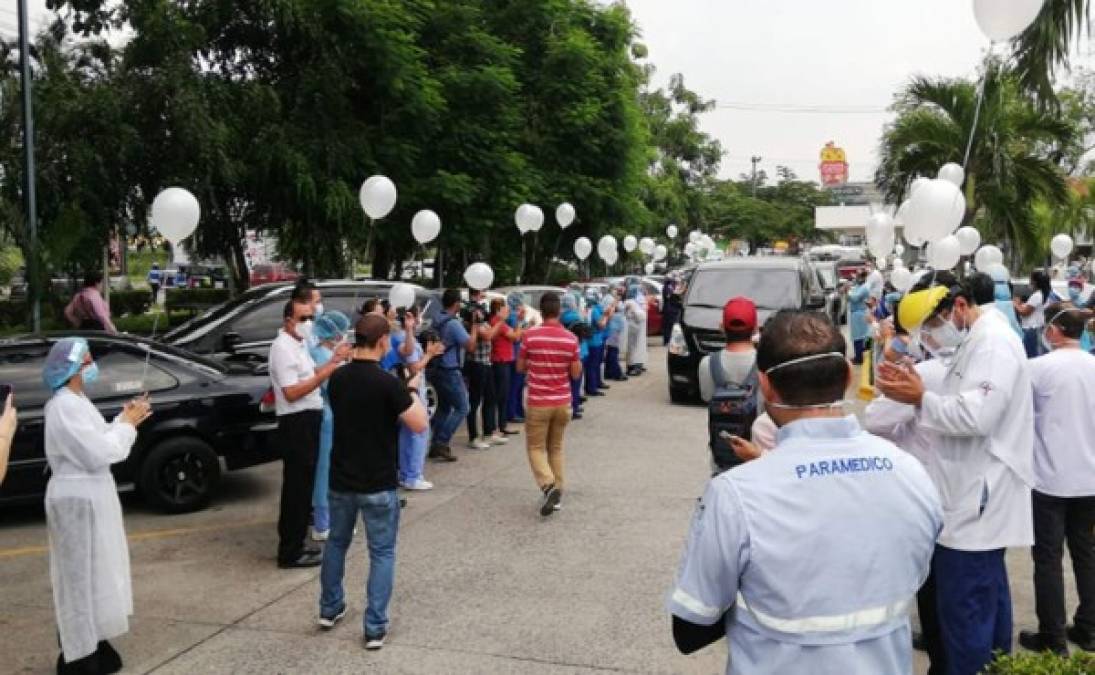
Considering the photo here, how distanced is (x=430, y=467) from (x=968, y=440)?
638cm

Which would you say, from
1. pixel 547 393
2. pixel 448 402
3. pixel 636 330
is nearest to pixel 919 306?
pixel 547 393

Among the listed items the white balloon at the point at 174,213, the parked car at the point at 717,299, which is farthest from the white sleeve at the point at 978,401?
the parked car at the point at 717,299

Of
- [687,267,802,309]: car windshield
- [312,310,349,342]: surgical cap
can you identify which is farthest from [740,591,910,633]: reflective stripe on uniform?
[687,267,802,309]: car windshield

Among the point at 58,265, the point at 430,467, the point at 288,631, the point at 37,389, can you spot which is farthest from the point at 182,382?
the point at 58,265

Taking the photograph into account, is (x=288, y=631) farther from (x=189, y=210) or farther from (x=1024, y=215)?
(x=1024, y=215)

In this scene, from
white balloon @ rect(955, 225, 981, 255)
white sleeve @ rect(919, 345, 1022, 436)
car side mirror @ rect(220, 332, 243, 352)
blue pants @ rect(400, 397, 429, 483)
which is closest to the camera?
white sleeve @ rect(919, 345, 1022, 436)

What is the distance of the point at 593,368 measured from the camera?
1423cm

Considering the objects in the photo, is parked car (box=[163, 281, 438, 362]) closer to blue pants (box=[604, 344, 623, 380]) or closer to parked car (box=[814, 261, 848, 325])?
blue pants (box=[604, 344, 623, 380])

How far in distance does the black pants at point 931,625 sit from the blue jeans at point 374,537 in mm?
2671

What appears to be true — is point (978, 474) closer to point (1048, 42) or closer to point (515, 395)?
point (1048, 42)

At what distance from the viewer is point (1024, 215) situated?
19.1 m

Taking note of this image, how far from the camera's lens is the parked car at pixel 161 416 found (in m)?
7.28

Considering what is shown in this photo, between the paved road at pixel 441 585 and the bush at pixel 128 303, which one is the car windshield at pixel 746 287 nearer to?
the paved road at pixel 441 585

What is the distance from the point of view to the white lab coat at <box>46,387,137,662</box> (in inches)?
183
